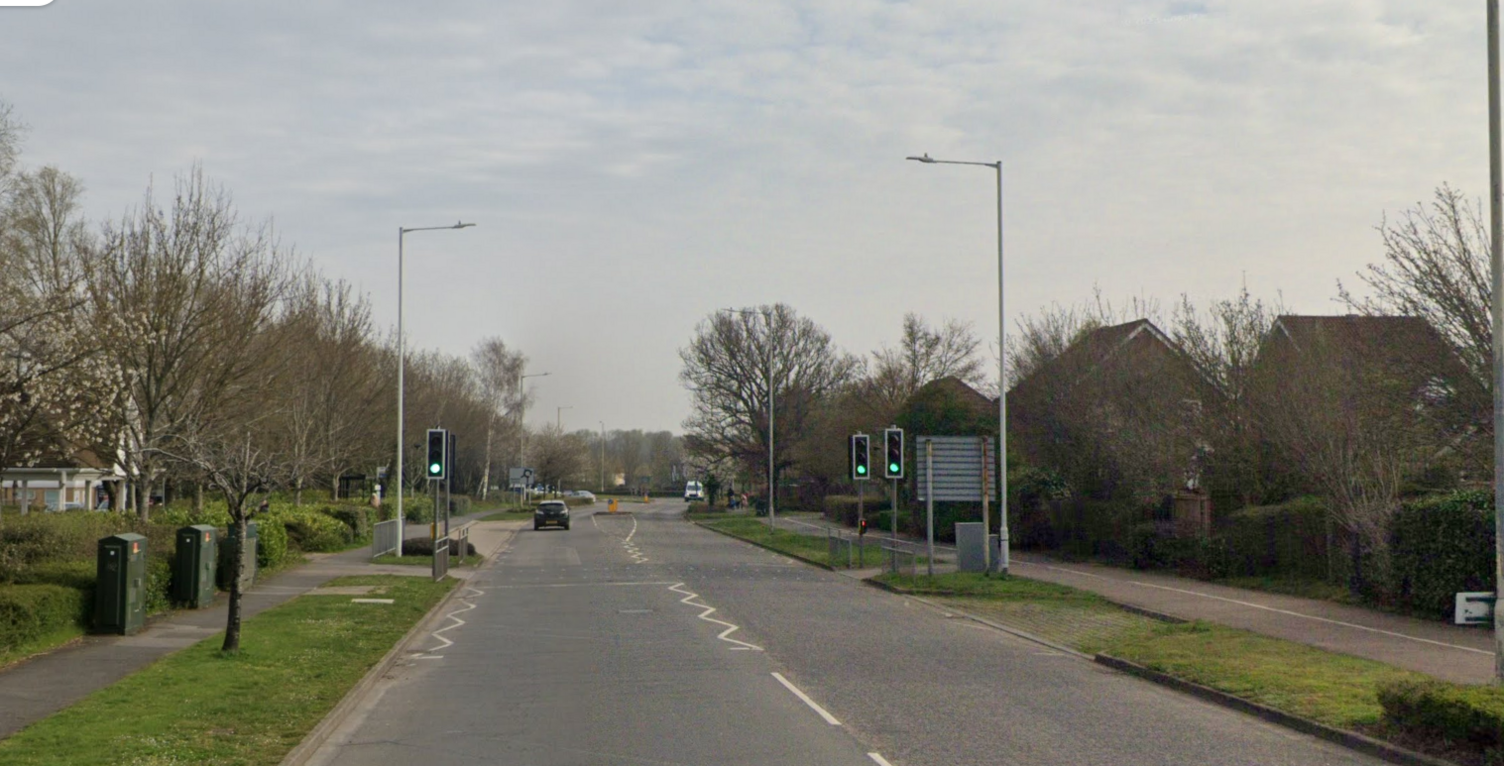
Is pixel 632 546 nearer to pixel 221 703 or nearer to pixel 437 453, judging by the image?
pixel 437 453

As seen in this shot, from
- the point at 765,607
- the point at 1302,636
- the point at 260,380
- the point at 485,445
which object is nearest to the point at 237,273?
the point at 260,380

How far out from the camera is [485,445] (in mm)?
85688

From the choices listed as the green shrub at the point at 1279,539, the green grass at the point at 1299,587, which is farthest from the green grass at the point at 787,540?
the green grass at the point at 1299,587

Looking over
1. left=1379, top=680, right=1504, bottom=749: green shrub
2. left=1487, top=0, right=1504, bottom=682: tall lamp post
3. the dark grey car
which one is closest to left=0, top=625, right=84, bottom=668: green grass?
left=1379, top=680, right=1504, bottom=749: green shrub

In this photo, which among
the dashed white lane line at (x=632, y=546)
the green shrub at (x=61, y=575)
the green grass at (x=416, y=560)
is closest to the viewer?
the green shrub at (x=61, y=575)

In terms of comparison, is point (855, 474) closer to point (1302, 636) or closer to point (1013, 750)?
point (1302, 636)

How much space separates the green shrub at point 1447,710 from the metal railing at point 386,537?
29064 mm

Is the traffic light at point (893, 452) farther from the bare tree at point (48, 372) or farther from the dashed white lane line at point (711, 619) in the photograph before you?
the bare tree at point (48, 372)

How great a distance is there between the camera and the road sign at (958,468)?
30312mm

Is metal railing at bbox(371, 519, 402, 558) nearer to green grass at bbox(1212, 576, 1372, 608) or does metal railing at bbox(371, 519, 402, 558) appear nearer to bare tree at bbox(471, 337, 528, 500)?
green grass at bbox(1212, 576, 1372, 608)

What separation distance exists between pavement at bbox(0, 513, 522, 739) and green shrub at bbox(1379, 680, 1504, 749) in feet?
36.5

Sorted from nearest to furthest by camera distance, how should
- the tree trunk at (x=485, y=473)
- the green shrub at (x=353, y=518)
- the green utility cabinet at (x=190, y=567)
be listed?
the green utility cabinet at (x=190, y=567)
the green shrub at (x=353, y=518)
the tree trunk at (x=485, y=473)

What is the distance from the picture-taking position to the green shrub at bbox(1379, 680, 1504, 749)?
381 inches

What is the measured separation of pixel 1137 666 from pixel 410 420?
45.3 m
